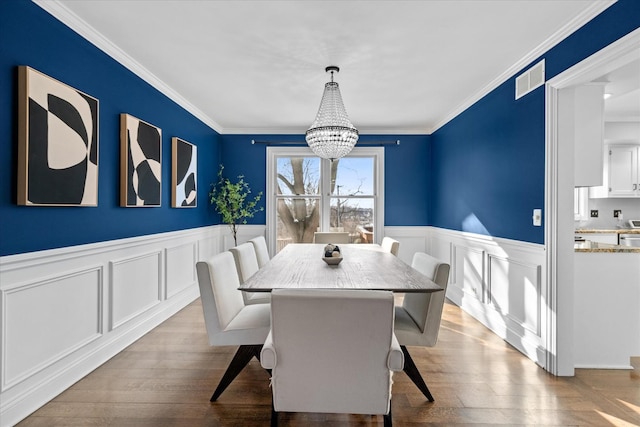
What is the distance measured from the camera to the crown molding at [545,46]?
210 centimetres

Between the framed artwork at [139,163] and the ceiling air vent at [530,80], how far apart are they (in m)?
3.38

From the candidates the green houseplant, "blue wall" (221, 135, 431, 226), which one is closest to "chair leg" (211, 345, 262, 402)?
the green houseplant

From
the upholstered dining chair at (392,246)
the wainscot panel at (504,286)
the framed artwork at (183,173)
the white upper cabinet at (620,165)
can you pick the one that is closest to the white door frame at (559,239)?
the wainscot panel at (504,286)

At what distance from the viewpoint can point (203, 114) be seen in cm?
468

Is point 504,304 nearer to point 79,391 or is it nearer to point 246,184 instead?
point 79,391

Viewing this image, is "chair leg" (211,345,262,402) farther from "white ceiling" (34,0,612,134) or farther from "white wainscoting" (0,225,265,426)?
"white ceiling" (34,0,612,134)

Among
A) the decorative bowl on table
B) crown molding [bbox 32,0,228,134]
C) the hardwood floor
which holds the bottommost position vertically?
the hardwood floor

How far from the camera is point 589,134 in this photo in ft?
8.60

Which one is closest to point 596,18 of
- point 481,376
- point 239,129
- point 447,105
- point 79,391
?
point 447,105

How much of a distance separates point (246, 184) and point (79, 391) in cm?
374

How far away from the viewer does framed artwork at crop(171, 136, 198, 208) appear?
3834 millimetres

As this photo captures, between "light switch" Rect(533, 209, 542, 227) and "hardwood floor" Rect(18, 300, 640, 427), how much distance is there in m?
1.11

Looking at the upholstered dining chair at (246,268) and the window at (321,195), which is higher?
the window at (321,195)

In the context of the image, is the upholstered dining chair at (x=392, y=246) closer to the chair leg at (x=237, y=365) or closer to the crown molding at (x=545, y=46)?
the chair leg at (x=237, y=365)
